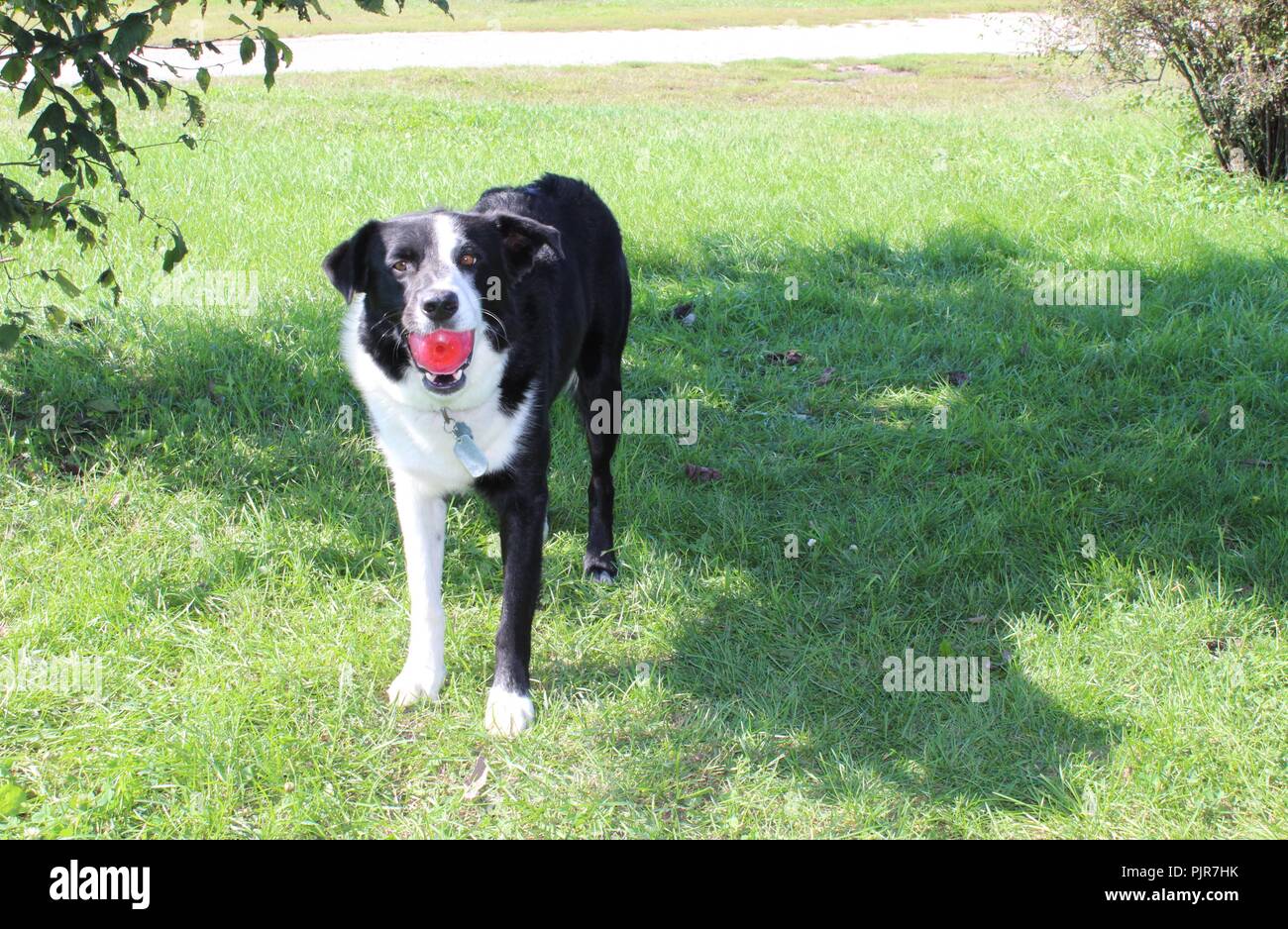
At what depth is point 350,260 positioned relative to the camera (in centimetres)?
301

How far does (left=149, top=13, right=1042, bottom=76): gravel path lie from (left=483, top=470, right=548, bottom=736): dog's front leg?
14.4 m

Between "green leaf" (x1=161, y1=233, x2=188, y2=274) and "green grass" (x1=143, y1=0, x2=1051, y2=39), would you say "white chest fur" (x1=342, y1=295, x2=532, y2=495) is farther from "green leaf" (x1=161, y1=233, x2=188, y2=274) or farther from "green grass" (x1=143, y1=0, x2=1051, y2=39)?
"green grass" (x1=143, y1=0, x2=1051, y2=39)

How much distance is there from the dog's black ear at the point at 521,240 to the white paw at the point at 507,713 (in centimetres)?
126

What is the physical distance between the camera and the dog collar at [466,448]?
305cm

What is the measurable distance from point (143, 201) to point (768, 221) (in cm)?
408

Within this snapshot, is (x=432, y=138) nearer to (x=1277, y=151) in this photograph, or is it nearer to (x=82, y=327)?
(x=82, y=327)

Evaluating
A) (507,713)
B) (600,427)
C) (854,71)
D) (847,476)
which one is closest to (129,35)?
(600,427)

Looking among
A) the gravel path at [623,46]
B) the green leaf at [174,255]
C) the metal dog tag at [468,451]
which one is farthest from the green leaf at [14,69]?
the gravel path at [623,46]

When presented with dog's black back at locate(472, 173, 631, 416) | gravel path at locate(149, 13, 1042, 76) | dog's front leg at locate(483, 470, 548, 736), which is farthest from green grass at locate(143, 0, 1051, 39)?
dog's front leg at locate(483, 470, 548, 736)

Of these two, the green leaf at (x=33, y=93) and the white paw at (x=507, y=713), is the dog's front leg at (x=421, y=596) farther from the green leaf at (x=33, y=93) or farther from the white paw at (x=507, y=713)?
the green leaf at (x=33, y=93)

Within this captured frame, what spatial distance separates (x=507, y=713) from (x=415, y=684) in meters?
0.32

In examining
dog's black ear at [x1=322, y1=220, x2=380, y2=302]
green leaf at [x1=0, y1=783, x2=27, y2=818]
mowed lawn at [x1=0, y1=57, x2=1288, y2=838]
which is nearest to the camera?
green leaf at [x1=0, y1=783, x2=27, y2=818]

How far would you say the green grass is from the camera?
2236 centimetres

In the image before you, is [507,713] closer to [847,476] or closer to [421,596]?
[421,596]
